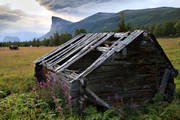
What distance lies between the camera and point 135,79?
5762mm

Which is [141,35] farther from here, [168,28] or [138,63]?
[168,28]

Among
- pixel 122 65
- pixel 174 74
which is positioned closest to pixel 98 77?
pixel 122 65

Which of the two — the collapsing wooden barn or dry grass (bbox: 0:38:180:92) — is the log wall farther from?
dry grass (bbox: 0:38:180:92)

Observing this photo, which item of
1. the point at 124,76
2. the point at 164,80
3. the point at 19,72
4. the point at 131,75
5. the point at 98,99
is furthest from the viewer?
the point at 19,72

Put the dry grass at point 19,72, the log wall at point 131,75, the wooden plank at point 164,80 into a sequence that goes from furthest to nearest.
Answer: the dry grass at point 19,72
the wooden plank at point 164,80
the log wall at point 131,75

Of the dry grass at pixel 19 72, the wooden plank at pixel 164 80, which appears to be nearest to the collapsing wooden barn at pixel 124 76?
the wooden plank at pixel 164 80

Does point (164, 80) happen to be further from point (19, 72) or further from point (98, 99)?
point (19, 72)

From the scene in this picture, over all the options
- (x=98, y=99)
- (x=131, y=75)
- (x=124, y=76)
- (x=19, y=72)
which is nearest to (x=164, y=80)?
(x=131, y=75)

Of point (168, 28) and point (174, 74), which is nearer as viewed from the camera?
point (174, 74)

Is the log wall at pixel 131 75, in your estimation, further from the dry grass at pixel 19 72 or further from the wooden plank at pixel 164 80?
the dry grass at pixel 19 72

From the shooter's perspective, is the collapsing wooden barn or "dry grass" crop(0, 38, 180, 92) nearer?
the collapsing wooden barn

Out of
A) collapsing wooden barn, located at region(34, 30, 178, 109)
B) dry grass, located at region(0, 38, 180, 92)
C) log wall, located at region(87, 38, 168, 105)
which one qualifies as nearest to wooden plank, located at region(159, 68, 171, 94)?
collapsing wooden barn, located at region(34, 30, 178, 109)

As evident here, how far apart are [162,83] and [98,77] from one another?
2837 mm

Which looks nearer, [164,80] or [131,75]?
[131,75]
